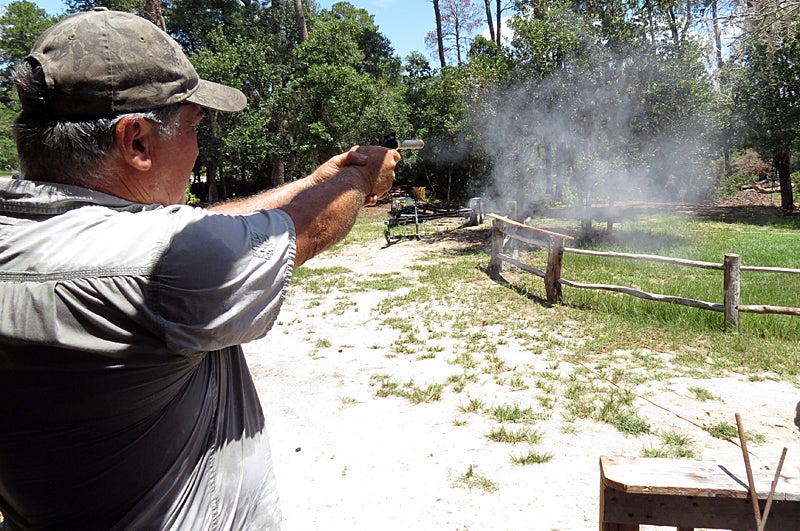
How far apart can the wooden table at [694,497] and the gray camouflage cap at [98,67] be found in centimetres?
157

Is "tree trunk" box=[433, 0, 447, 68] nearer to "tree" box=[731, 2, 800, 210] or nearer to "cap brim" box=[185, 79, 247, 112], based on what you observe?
"tree" box=[731, 2, 800, 210]

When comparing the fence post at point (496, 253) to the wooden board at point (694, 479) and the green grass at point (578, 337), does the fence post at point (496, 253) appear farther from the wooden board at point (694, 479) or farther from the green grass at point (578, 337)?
the wooden board at point (694, 479)

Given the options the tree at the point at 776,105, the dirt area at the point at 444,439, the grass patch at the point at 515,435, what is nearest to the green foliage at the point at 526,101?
the tree at the point at 776,105

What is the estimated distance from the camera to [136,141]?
1.04 m

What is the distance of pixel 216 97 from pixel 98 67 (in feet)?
1.04

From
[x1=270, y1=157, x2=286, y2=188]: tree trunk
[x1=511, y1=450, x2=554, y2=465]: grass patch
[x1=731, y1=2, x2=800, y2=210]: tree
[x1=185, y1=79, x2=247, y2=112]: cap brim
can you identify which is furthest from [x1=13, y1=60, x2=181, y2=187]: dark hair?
[x1=270, y1=157, x2=286, y2=188]: tree trunk

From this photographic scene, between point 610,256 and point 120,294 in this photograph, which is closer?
point 120,294

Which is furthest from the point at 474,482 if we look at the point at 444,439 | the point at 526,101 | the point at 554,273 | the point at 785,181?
the point at 785,181

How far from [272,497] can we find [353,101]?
23.0 metres

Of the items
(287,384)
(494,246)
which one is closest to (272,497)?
(287,384)

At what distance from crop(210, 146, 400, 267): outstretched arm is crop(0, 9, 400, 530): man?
11 millimetres

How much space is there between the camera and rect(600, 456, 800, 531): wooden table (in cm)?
149

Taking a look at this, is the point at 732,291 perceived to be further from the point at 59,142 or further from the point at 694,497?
the point at 59,142

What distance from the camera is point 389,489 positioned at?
136 inches
